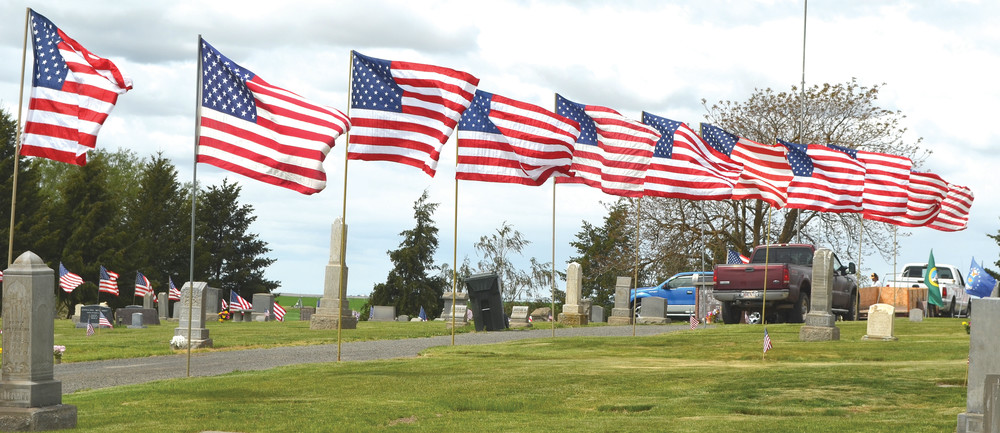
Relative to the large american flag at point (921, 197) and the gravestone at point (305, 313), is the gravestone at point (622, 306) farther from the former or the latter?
the gravestone at point (305, 313)

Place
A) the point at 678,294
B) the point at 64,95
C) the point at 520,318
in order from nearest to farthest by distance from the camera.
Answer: the point at 64,95, the point at 520,318, the point at 678,294

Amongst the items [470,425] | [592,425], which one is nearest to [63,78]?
[470,425]

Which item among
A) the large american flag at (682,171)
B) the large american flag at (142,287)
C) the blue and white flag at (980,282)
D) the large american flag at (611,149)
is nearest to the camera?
the blue and white flag at (980,282)

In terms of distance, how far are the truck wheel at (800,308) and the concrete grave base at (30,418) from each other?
77.5 feet

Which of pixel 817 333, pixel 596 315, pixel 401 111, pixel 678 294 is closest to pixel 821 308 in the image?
pixel 817 333

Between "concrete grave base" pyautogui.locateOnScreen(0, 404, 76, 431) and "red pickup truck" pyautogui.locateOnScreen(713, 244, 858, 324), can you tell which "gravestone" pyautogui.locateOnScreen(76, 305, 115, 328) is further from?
"concrete grave base" pyautogui.locateOnScreen(0, 404, 76, 431)

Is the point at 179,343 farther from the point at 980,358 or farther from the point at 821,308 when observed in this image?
the point at 980,358

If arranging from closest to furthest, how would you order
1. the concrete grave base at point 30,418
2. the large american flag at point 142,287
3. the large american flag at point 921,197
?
1. the concrete grave base at point 30,418
2. the large american flag at point 921,197
3. the large american flag at point 142,287

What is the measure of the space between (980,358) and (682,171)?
46.6 feet

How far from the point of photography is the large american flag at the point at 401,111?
1675 cm

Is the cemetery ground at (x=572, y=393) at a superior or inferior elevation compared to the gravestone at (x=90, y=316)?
superior

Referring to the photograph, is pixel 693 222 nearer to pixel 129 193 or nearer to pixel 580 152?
pixel 580 152

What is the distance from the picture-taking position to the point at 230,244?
2832 inches

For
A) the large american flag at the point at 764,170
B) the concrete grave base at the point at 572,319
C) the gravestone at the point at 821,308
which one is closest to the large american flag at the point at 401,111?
the gravestone at the point at 821,308
